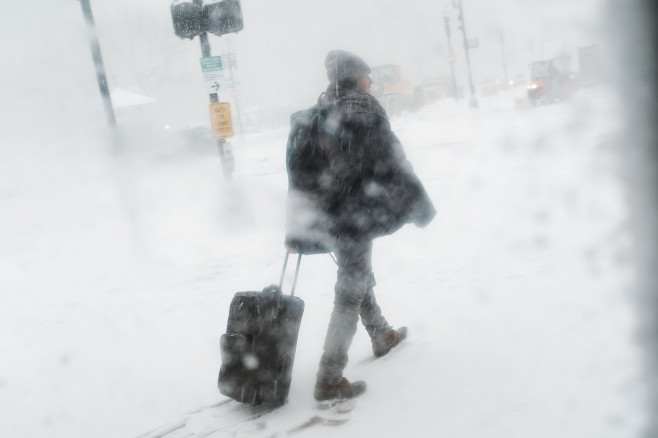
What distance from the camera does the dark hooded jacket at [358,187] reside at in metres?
2.54

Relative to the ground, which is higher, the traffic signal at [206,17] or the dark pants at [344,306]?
the traffic signal at [206,17]

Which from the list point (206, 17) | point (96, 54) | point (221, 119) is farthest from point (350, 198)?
point (96, 54)

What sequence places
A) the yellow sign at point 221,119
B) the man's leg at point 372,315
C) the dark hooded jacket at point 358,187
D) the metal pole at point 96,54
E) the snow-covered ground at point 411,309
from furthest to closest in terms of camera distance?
1. the metal pole at point 96,54
2. the yellow sign at point 221,119
3. the man's leg at point 372,315
4. the dark hooded jacket at point 358,187
5. the snow-covered ground at point 411,309

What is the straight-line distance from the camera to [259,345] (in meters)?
2.68

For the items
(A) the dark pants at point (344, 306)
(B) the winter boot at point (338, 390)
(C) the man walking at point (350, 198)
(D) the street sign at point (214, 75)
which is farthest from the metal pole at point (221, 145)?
(B) the winter boot at point (338, 390)

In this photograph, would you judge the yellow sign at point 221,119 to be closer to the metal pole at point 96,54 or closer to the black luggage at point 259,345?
the metal pole at point 96,54

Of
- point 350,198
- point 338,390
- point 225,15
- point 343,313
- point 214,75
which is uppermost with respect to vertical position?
point 225,15

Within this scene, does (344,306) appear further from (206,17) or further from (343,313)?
(206,17)

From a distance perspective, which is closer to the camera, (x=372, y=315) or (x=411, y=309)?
(x=372, y=315)

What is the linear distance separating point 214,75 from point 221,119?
20.2 inches

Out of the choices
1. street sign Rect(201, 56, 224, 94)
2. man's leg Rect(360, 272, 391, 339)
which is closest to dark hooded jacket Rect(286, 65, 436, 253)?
man's leg Rect(360, 272, 391, 339)

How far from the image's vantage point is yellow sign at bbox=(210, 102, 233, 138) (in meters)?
6.66

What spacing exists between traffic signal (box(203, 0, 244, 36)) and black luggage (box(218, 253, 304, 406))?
13.3 feet

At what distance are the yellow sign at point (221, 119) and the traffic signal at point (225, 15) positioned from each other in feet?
2.83
